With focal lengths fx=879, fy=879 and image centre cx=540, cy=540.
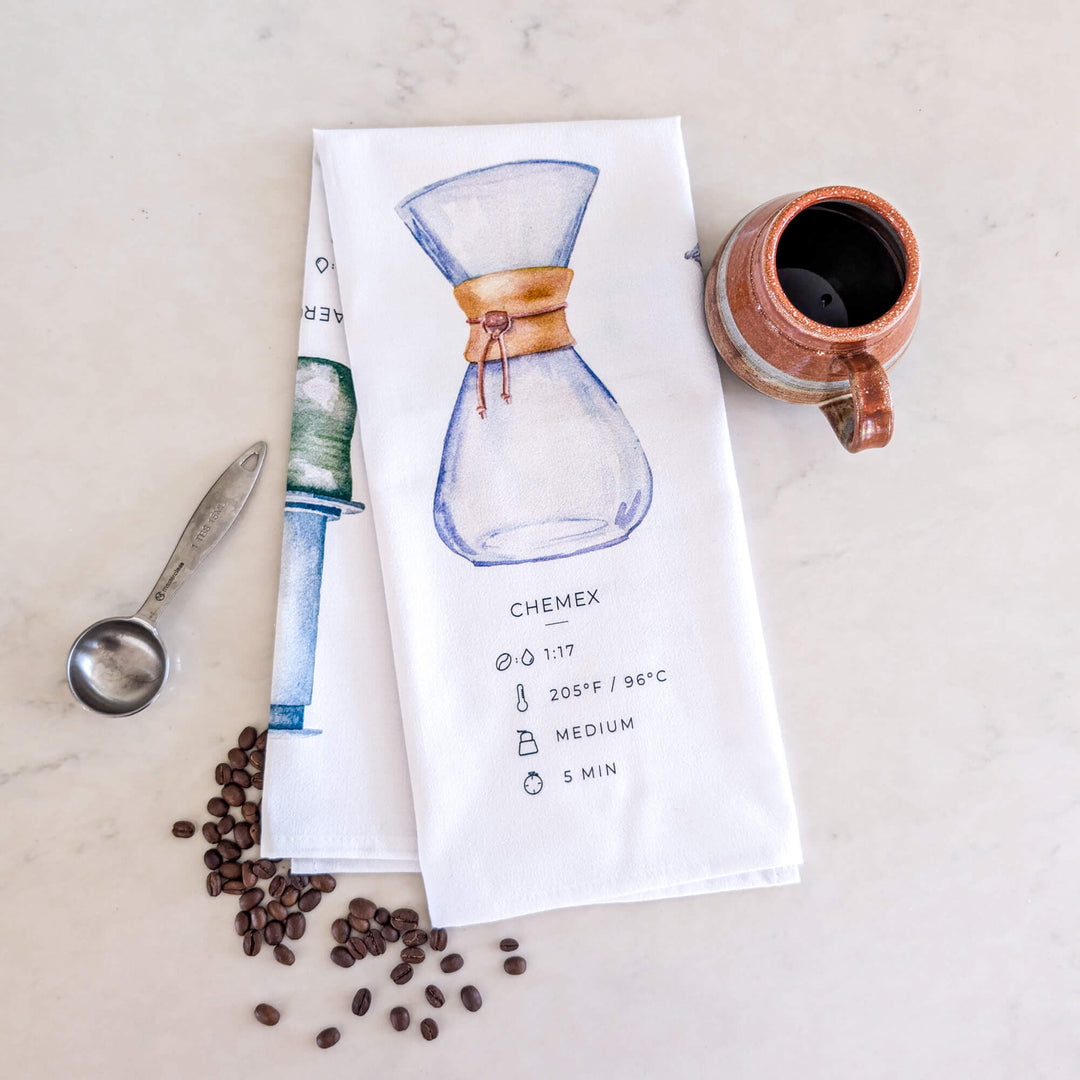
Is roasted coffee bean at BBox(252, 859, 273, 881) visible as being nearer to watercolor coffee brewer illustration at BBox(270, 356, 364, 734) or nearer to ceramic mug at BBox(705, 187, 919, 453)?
watercolor coffee brewer illustration at BBox(270, 356, 364, 734)

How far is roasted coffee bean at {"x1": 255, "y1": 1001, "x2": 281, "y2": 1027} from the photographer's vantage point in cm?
63

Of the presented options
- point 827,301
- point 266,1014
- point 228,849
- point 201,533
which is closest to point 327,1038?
point 266,1014

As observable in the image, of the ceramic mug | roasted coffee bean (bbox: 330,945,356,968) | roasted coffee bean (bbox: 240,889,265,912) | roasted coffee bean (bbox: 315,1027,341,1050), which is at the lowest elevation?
roasted coffee bean (bbox: 315,1027,341,1050)

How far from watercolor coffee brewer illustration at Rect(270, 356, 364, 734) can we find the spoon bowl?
0.09 metres

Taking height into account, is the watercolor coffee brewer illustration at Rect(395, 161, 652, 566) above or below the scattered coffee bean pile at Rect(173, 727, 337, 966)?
above

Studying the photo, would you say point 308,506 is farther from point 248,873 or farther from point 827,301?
point 827,301

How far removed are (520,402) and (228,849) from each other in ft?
1.26

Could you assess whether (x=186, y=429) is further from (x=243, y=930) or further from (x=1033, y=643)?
(x=1033, y=643)

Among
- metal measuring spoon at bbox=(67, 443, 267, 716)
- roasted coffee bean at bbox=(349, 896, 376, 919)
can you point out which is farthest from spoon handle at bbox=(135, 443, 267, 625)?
roasted coffee bean at bbox=(349, 896, 376, 919)

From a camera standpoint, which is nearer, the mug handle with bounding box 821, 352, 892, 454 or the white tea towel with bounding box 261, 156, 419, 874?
the mug handle with bounding box 821, 352, 892, 454

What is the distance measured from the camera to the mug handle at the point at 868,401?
52 centimetres

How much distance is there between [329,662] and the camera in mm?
625

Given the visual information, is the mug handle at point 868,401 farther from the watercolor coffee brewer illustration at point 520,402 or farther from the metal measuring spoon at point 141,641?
the metal measuring spoon at point 141,641

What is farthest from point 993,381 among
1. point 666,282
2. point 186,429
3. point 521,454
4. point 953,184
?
point 186,429
